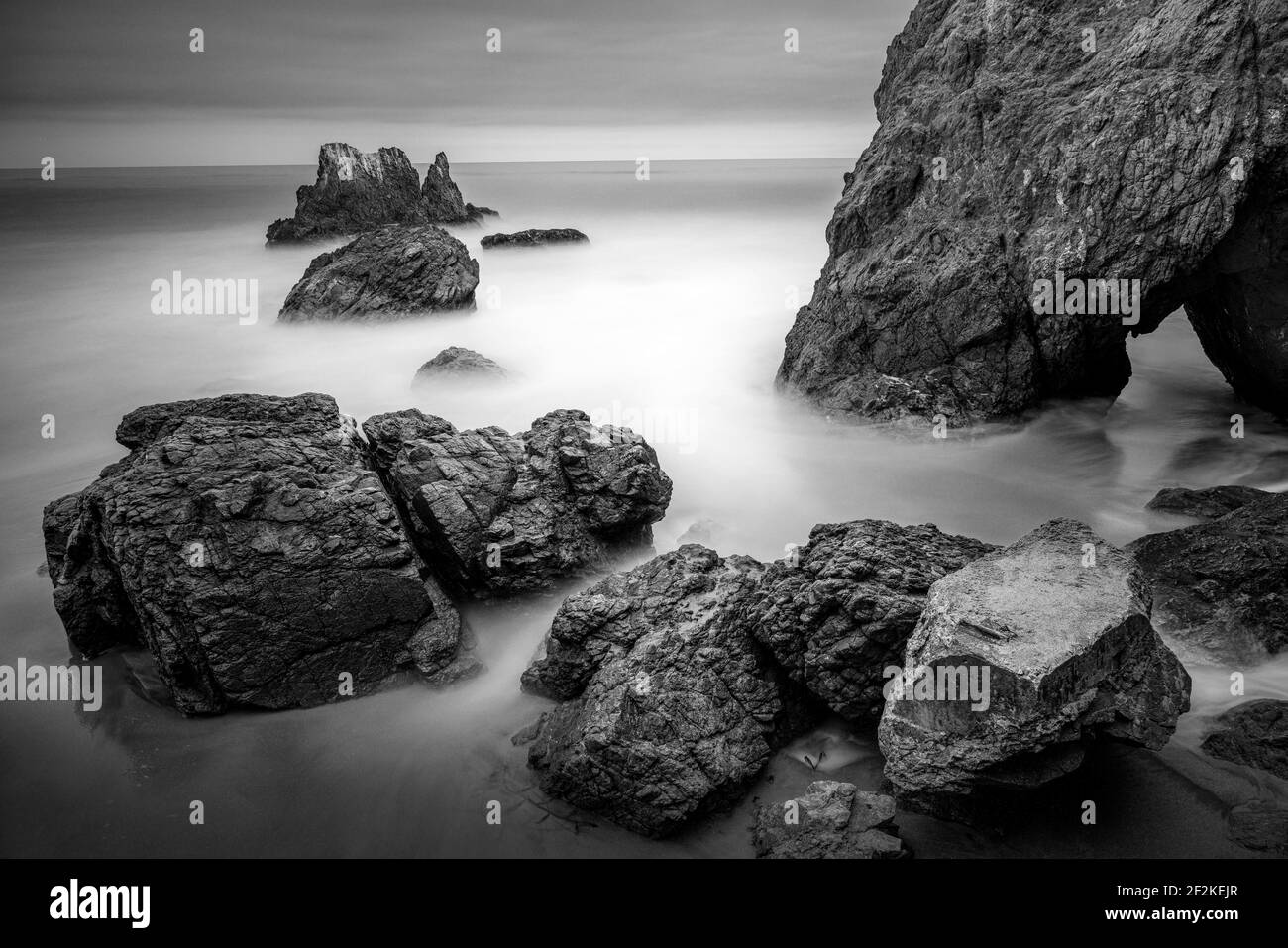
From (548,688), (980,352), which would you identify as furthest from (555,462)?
(980,352)

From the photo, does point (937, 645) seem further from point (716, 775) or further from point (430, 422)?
point (430, 422)

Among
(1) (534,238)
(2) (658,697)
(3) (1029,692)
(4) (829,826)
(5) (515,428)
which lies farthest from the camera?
(1) (534,238)

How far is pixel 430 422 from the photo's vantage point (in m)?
9.51

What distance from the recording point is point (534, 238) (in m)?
32.2

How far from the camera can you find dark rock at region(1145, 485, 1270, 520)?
9.45 metres

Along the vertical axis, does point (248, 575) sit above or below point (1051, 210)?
below

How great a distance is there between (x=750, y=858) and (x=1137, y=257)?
8.81m

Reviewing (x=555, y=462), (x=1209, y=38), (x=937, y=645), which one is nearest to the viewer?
(x=937, y=645)

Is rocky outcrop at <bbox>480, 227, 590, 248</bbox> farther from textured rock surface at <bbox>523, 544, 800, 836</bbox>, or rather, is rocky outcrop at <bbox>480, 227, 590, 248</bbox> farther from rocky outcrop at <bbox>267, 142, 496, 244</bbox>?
textured rock surface at <bbox>523, 544, 800, 836</bbox>

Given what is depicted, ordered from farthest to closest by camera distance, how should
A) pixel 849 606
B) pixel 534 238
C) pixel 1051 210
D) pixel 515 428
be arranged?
pixel 534 238 < pixel 515 428 < pixel 1051 210 < pixel 849 606

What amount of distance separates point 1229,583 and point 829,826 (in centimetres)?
435

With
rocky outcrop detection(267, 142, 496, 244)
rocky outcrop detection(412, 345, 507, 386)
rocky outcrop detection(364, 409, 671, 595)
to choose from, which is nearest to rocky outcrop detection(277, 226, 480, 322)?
rocky outcrop detection(412, 345, 507, 386)

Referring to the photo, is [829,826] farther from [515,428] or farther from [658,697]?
[515,428]

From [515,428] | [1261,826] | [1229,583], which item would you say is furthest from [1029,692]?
[515,428]
